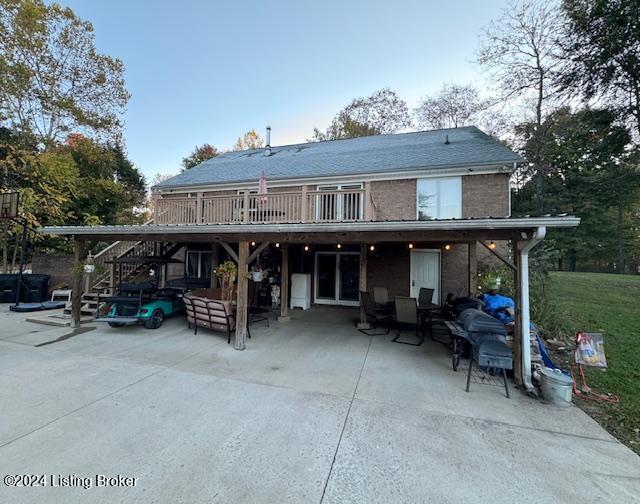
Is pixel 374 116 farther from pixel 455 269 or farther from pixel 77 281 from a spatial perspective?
pixel 77 281

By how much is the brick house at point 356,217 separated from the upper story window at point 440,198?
0.03m

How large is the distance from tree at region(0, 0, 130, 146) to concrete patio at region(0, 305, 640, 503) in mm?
13666

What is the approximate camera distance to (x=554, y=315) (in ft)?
24.2

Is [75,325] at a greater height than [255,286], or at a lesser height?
lesser

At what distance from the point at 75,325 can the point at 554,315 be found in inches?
500

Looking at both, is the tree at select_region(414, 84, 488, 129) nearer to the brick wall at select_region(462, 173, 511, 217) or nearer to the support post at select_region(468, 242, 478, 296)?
the brick wall at select_region(462, 173, 511, 217)

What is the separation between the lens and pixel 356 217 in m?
7.62

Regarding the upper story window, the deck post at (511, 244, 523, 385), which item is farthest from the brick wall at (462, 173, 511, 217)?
the deck post at (511, 244, 523, 385)

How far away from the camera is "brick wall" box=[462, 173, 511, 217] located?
8.74m

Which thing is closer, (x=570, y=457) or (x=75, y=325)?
(x=570, y=457)

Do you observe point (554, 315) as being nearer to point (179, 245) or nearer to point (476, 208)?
point (476, 208)

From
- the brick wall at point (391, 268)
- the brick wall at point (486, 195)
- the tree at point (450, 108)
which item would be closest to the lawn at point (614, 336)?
the brick wall at point (486, 195)

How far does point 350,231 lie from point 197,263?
9592 mm

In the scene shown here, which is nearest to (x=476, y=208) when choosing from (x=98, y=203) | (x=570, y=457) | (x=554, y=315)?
(x=554, y=315)
